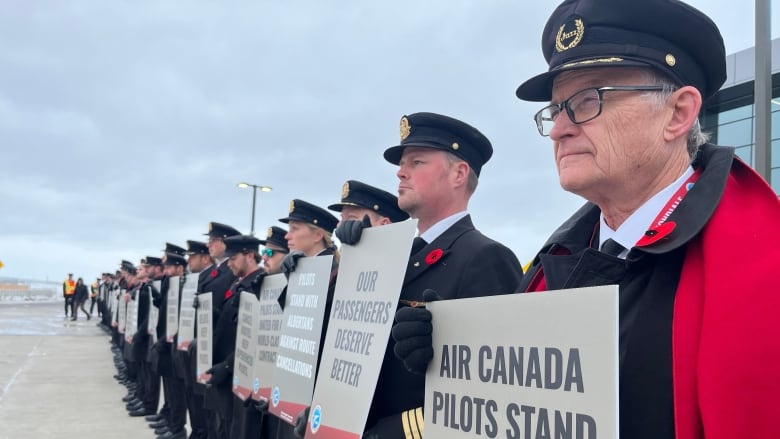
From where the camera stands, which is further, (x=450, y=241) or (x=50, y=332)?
(x=50, y=332)

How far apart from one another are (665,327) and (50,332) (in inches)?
1028

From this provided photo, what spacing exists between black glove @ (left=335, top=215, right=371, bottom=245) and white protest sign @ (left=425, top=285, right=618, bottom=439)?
93 centimetres

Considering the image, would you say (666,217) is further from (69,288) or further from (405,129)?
(69,288)

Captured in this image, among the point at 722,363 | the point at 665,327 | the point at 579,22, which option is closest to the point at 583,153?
the point at 579,22

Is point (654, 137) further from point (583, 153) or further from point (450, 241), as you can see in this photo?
point (450, 241)

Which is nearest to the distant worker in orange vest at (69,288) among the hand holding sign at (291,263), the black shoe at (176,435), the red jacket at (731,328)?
the black shoe at (176,435)

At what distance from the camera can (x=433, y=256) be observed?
9.18 ft

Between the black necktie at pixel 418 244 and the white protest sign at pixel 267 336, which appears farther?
the white protest sign at pixel 267 336

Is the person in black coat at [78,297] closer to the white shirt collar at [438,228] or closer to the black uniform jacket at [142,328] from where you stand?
the black uniform jacket at [142,328]

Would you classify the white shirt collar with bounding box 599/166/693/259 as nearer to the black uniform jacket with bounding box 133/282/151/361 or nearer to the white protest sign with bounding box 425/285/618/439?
the white protest sign with bounding box 425/285/618/439

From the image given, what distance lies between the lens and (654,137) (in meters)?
1.55

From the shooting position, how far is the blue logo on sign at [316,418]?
2635 millimetres

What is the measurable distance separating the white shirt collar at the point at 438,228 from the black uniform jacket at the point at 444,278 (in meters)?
0.10

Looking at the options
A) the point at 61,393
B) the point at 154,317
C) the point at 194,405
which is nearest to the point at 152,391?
the point at 154,317
